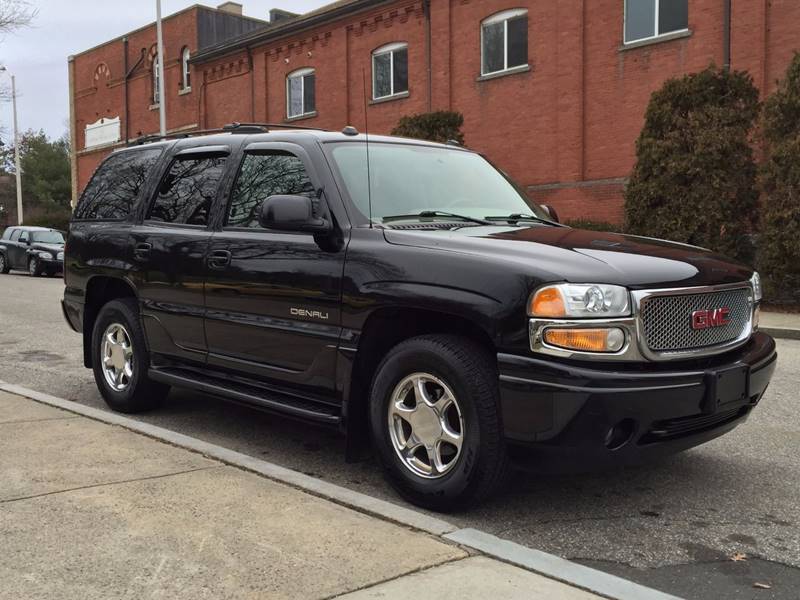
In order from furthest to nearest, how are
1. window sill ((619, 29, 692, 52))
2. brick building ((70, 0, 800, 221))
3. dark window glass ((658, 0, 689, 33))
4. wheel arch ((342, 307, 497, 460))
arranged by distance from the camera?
dark window glass ((658, 0, 689, 33)) < window sill ((619, 29, 692, 52)) < brick building ((70, 0, 800, 221)) < wheel arch ((342, 307, 497, 460))

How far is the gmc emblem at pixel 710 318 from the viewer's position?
12.3 ft

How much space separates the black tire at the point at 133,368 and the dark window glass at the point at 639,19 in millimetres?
16540

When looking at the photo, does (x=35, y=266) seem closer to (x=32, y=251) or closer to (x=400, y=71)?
(x=32, y=251)

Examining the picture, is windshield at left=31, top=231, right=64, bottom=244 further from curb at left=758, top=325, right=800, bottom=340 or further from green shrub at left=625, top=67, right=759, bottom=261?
curb at left=758, top=325, right=800, bottom=340

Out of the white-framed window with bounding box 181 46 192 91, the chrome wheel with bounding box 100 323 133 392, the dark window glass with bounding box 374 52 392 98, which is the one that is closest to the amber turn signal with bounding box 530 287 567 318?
the chrome wheel with bounding box 100 323 133 392

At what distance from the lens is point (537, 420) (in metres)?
3.44

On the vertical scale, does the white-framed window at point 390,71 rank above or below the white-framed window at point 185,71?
below

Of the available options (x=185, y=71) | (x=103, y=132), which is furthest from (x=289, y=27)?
(x=103, y=132)

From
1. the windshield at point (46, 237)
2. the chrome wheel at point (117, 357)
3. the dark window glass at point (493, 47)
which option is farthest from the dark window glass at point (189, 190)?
the windshield at point (46, 237)

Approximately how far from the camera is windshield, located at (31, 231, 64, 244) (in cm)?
2672

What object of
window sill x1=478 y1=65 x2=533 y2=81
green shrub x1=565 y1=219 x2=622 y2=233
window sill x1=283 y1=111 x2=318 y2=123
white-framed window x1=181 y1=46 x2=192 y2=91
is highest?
white-framed window x1=181 y1=46 x2=192 y2=91

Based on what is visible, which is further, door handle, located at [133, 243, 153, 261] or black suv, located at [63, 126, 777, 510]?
door handle, located at [133, 243, 153, 261]

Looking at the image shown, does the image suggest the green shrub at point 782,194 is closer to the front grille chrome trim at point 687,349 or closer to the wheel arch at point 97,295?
the front grille chrome trim at point 687,349

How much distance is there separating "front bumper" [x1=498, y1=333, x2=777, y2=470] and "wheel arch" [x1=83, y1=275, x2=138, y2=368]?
142 inches
